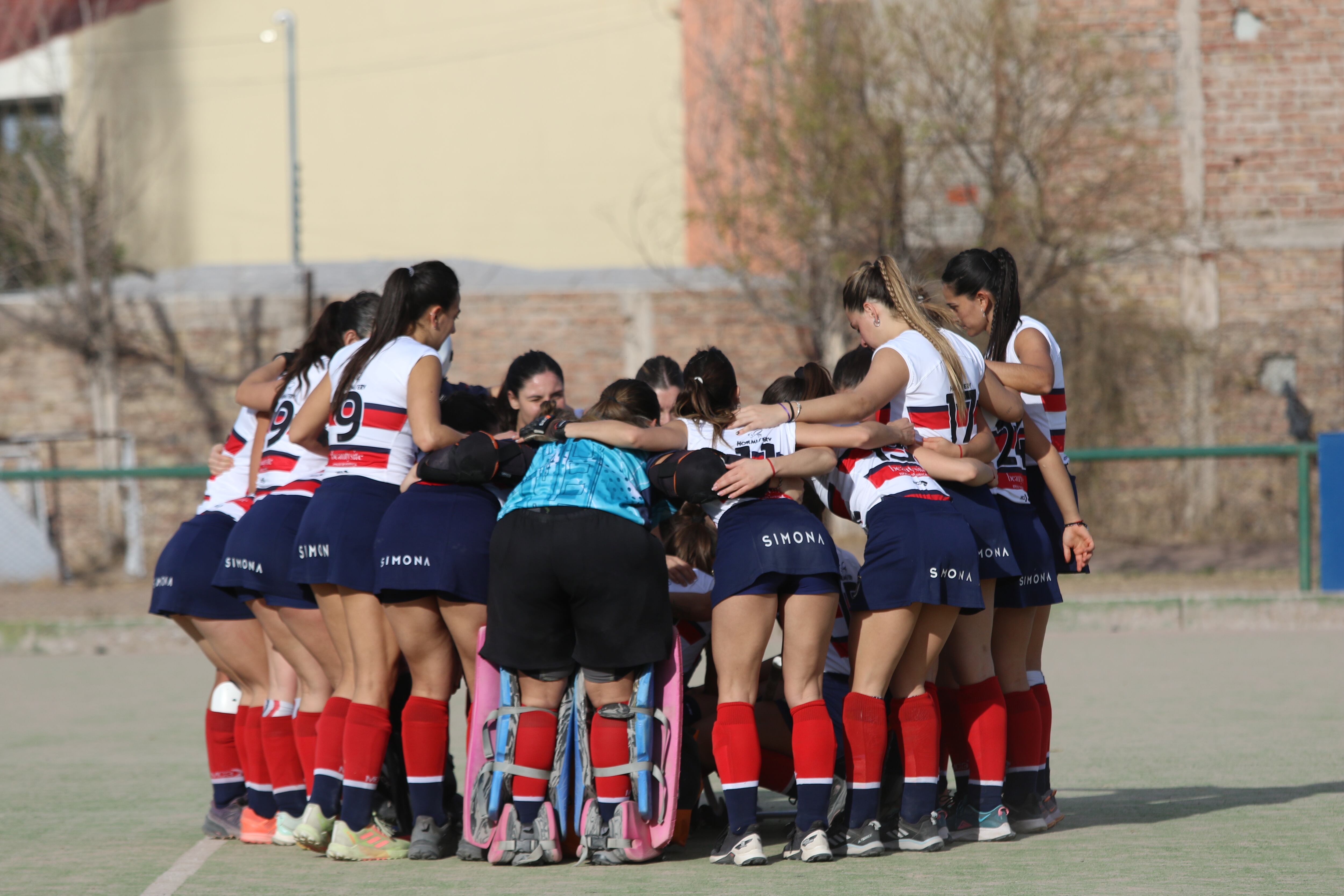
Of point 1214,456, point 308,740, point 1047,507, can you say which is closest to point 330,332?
point 308,740

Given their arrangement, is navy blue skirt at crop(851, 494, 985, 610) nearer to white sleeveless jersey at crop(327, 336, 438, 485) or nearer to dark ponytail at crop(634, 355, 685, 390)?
dark ponytail at crop(634, 355, 685, 390)

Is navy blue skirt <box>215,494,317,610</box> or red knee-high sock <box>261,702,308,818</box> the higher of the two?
navy blue skirt <box>215,494,317,610</box>

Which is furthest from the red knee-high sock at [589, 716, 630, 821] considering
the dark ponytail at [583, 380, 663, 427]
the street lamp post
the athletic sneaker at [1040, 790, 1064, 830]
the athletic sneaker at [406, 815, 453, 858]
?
the street lamp post

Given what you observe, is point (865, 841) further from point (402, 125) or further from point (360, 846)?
point (402, 125)

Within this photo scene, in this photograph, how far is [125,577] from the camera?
1460 centimetres

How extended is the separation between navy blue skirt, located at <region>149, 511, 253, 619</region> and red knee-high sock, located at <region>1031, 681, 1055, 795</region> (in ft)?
9.60

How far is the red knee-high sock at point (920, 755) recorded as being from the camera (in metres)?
4.31

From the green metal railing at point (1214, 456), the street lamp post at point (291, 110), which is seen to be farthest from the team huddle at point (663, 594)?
the street lamp post at point (291, 110)

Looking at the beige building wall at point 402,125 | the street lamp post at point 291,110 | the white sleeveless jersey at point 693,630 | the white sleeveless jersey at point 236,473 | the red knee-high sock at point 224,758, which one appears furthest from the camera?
the beige building wall at point 402,125

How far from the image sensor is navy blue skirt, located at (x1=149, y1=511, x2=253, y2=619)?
507 cm

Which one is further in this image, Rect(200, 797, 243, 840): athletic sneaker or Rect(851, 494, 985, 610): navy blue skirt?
Rect(200, 797, 243, 840): athletic sneaker

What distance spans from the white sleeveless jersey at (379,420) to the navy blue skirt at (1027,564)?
6.85 feet

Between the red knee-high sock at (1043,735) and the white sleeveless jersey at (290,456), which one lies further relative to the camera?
the white sleeveless jersey at (290,456)

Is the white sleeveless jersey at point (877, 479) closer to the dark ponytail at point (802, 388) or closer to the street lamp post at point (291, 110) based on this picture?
the dark ponytail at point (802, 388)
